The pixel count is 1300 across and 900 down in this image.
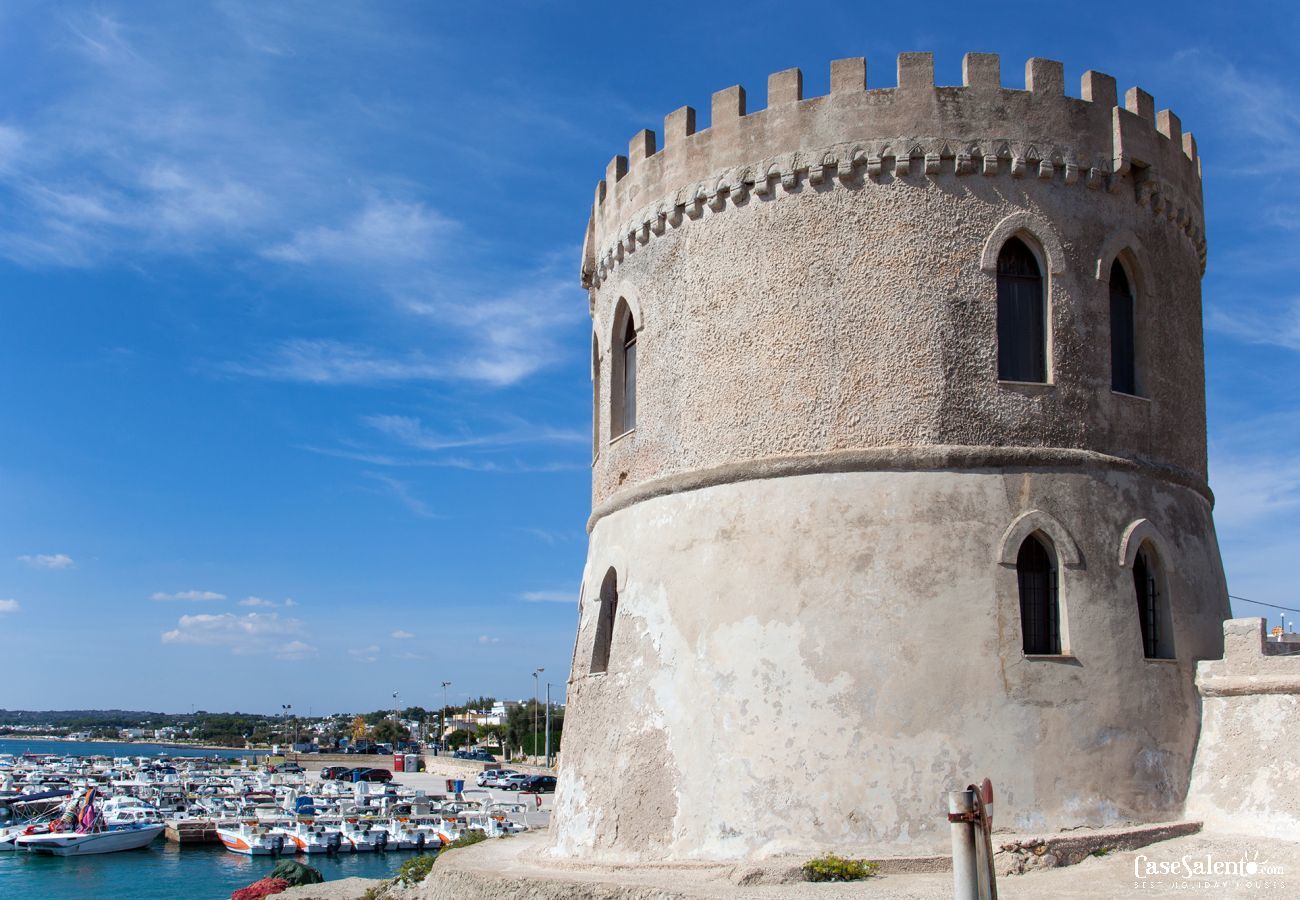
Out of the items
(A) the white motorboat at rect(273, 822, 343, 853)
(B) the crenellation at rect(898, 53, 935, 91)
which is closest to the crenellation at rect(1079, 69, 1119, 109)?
(B) the crenellation at rect(898, 53, 935, 91)

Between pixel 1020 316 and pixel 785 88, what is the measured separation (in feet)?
11.4

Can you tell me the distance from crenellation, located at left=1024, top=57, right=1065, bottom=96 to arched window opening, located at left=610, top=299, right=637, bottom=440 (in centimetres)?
525

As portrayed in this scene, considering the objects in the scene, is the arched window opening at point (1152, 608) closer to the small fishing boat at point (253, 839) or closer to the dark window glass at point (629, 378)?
the dark window glass at point (629, 378)

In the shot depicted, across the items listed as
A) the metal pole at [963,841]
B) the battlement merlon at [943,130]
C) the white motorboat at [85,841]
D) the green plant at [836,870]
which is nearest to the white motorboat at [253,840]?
the white motorboat at [85,841]

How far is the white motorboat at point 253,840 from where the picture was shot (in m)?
53.7

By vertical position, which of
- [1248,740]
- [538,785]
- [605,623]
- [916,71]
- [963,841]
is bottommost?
[538,785]

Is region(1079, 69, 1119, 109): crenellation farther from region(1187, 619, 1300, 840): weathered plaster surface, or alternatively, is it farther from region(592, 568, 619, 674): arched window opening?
region(592, 568, 619, 674): arched window opening

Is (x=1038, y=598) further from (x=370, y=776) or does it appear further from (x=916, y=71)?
(x=370, y=776)

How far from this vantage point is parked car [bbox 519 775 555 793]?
213 feet

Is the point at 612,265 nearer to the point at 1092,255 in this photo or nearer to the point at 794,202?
the point at 794,202

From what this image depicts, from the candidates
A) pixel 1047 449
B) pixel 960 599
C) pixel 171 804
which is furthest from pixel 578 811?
pixel 171 804

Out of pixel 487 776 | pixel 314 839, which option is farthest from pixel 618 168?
pixel 487 776

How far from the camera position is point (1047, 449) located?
12.9 meters

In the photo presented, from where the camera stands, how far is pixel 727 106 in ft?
47.3
